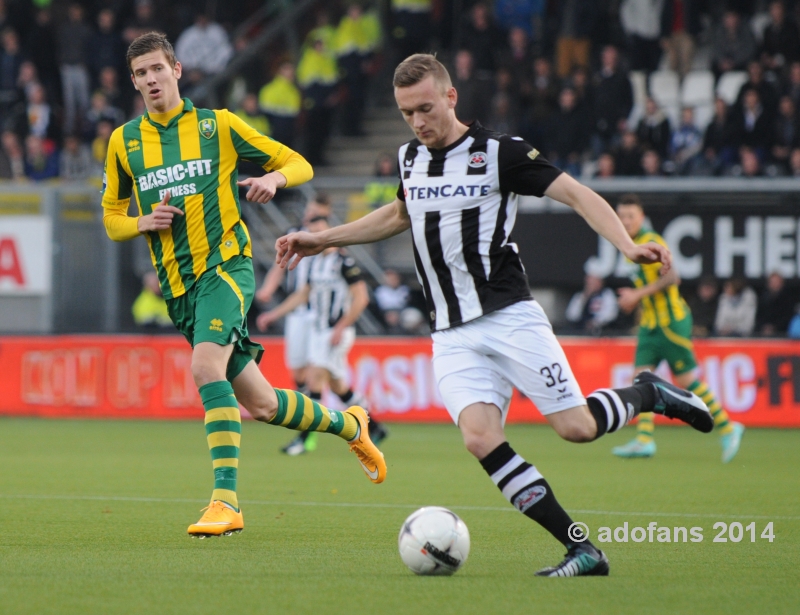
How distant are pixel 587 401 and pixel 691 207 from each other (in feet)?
38.4

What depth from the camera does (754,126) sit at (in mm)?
17219

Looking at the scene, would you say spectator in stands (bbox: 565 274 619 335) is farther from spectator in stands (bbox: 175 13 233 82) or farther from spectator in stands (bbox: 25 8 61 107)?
spectator in stands (bbox: 25 8 61 107)

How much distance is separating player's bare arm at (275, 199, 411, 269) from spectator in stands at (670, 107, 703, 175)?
12100 mm

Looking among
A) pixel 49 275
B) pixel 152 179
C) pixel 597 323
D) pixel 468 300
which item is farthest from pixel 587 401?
pixel 49 275

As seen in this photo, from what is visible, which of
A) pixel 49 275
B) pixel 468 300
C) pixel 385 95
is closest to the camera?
pixel 468 300

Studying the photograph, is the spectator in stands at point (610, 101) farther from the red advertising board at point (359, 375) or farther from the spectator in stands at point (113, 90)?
the spectator in stands at point (113, 90)

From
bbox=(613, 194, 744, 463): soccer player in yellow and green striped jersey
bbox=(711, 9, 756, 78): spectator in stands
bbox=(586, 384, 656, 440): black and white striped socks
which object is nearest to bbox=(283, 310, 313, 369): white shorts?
bbox=(613, 194, 744, 463): soccer player in yellow and green striped jersey

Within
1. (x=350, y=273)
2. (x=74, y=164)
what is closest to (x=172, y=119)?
(x=350, y=273)

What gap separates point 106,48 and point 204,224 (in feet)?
52.8

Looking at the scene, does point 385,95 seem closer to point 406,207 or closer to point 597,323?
point 597,323

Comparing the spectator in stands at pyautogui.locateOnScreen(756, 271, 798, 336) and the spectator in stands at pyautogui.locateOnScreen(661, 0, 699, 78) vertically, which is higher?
the spectator in stands at pyautogui.locateOnScreen(661, 0, 699, 78)

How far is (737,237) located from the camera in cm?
1664

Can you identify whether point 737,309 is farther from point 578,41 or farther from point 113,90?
point 113,90

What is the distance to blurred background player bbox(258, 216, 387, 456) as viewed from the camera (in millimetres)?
12305
